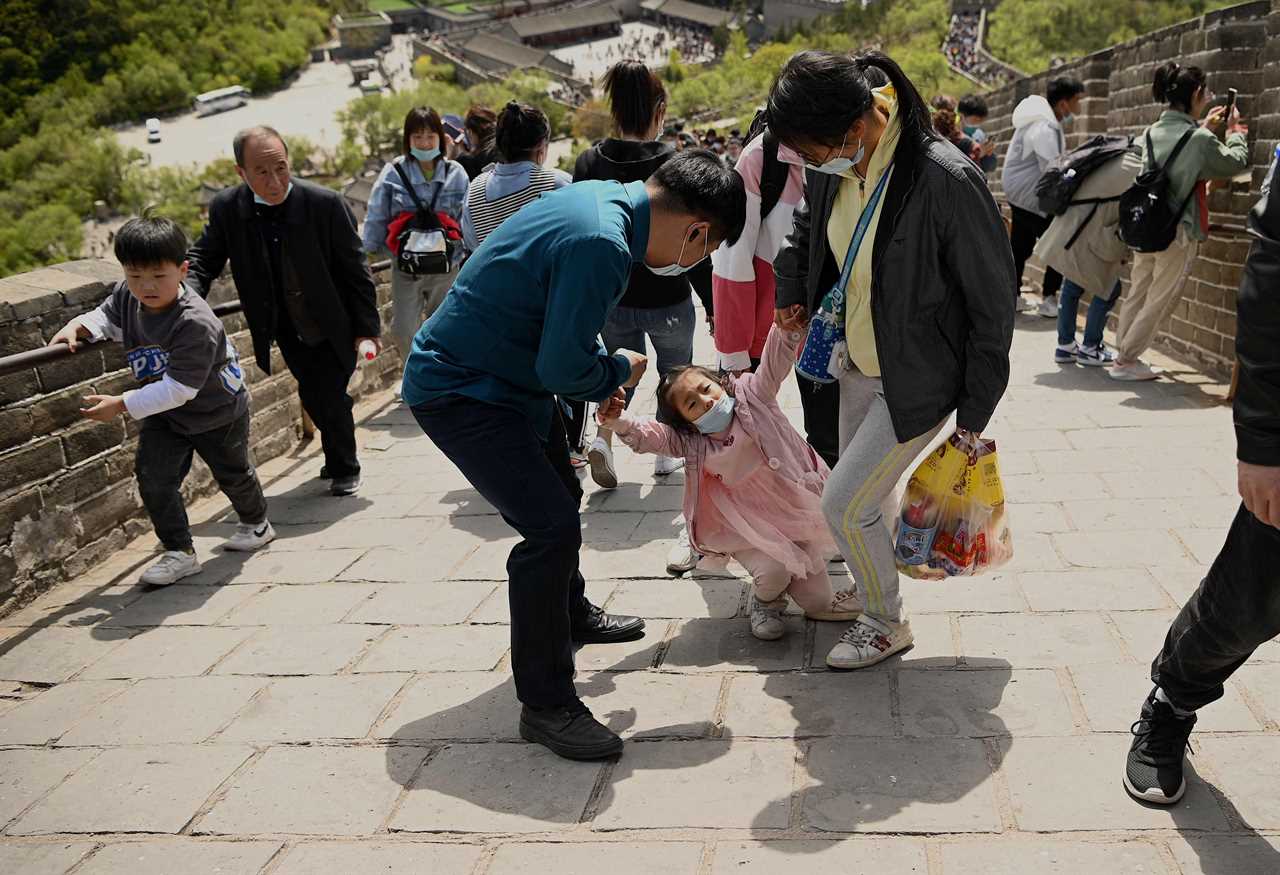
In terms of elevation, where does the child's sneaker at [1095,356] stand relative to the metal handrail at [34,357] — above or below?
below

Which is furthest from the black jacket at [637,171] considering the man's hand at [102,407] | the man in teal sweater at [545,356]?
the man's hand at [102,407]

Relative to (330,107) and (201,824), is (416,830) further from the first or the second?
(330,107)

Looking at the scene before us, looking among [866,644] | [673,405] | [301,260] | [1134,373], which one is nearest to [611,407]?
[673,405]

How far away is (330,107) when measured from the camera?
307 feet

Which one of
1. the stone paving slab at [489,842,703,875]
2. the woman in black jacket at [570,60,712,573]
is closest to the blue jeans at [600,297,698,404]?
the woman in black jacket at [570,60,712,573]

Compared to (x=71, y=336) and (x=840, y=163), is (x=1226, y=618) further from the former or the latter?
(x=71, y=336)

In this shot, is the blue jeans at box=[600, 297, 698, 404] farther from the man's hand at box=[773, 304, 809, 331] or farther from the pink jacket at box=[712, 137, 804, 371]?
the man's hand at box=[773, 304, 809, 331]

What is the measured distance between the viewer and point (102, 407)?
14.4 feet

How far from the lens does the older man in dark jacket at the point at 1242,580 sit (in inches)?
87.0

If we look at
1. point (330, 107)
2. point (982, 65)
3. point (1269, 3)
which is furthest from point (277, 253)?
point (330, 107)

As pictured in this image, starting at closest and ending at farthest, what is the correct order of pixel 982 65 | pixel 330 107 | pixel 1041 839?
pixel 1041 839 < pixel 982 65 < pixel 330 107

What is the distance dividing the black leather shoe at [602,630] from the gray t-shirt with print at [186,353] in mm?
2003

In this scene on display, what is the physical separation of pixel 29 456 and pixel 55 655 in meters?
1.04

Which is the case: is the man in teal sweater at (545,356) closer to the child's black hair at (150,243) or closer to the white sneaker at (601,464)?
the child's black hair at (150,243)
